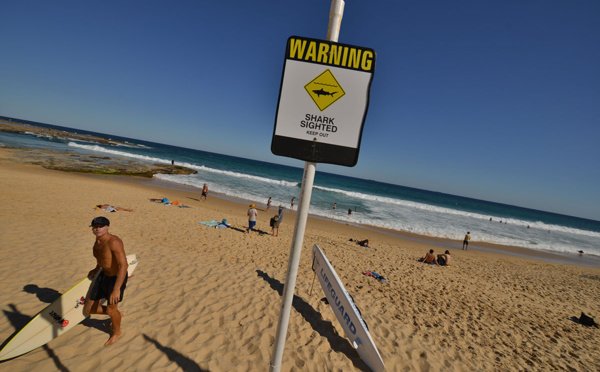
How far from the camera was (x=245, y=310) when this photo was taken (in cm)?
491

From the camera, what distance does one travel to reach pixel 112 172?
26.7m

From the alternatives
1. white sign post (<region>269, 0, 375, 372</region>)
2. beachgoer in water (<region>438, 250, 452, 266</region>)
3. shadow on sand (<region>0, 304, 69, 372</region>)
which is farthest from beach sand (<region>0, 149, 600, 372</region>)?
white sign post (<region>269, 0, 375, 372</region>)

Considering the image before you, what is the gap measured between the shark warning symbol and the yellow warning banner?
0.09 meters

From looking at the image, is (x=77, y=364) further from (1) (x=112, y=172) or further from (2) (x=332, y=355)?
(1) (x=112, y=172)

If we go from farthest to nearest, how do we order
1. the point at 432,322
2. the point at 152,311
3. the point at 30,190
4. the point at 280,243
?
1. the point at 30,190
2. the point at 280,243
3. the point at 432,322
4. the point at 152,311

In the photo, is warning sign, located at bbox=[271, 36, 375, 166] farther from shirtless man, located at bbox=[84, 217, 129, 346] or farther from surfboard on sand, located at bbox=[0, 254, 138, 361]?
surfboard on sand, located at bbox=[0, 254, 138, 361]

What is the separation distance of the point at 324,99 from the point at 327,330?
457 cm

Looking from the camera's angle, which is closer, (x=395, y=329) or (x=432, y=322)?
(x=395, y=329)

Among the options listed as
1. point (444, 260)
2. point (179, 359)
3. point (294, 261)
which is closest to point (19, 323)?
point (179, 359)

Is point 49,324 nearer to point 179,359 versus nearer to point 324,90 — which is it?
point 179,359

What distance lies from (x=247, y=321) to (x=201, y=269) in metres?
2.56

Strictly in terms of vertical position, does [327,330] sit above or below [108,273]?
below

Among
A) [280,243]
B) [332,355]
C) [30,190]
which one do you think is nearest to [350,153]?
[332,355]

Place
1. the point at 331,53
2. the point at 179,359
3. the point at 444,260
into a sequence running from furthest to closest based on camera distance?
the point at 444,260 → the point at 179,359 → the point at 331,53
